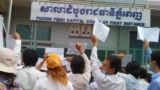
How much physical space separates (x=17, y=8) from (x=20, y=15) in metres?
0.29

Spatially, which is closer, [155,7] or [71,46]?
[71,46]

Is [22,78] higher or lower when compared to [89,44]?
higher

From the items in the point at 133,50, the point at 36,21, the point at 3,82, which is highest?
the point at 3,82

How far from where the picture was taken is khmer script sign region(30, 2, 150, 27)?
12.6 m

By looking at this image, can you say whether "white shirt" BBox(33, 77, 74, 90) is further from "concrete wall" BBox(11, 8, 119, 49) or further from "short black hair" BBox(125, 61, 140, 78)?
"concrete wall" BBox(11, 8, 119, 49)

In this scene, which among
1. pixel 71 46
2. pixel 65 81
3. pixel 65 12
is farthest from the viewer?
pixel 65 12

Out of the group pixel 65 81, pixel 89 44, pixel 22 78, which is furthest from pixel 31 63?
pixel 89 44

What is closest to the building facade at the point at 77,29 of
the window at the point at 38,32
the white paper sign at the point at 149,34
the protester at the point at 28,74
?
the window at the point at 38,32

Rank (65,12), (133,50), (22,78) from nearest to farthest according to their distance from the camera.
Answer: (22,78)
(65,12)
(133,50)

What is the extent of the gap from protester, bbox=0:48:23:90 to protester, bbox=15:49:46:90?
1208 millimetres

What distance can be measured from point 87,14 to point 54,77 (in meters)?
9.38

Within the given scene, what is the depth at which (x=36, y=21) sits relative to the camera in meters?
13.3

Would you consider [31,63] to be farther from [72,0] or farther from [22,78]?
[72,0]

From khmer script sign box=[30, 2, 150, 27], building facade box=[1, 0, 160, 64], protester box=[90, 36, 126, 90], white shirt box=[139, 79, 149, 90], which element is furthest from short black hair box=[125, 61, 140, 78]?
building facade box=[1, 0, 160, 64]
